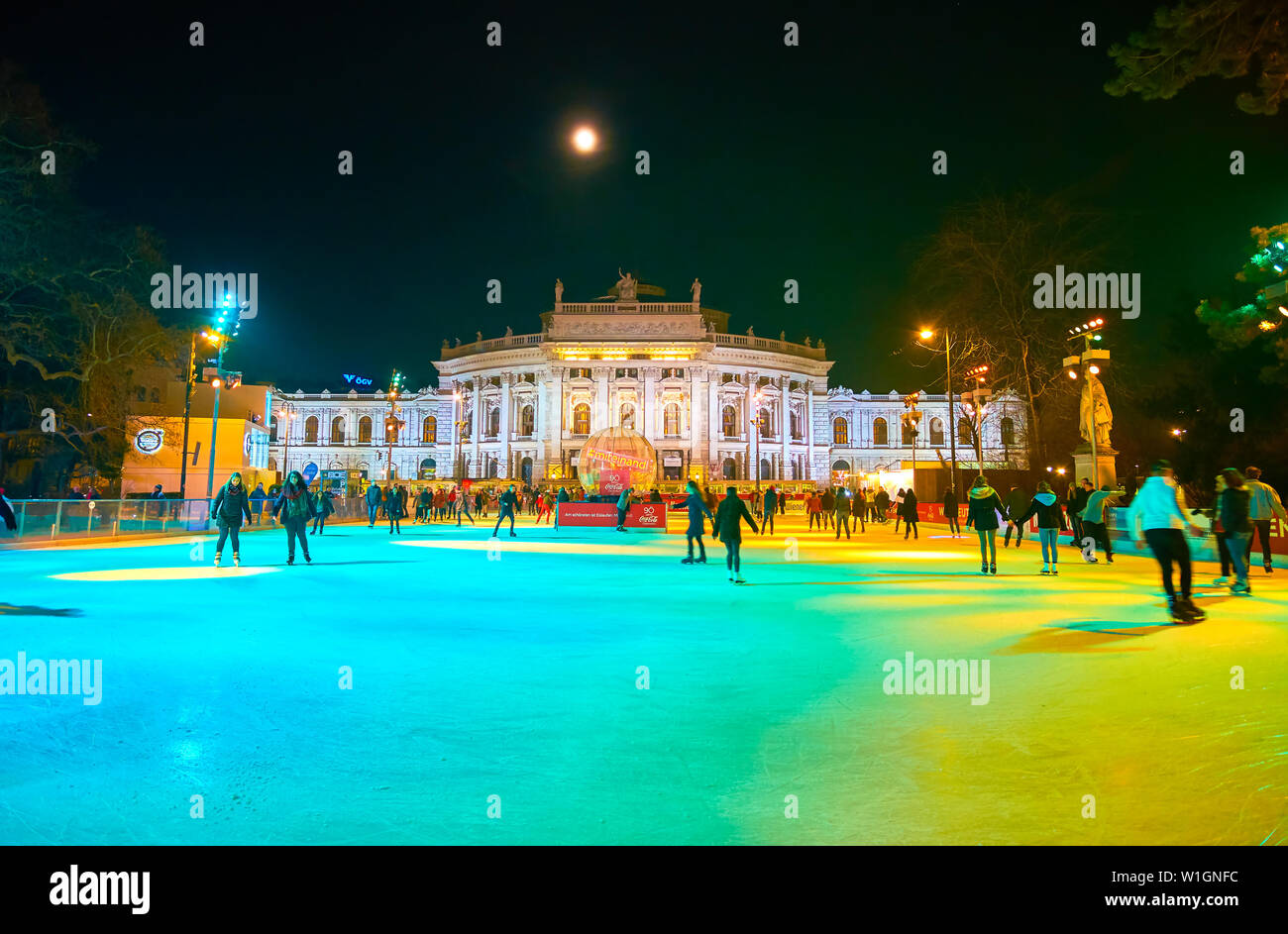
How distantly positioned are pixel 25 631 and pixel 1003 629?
8250 millimetres

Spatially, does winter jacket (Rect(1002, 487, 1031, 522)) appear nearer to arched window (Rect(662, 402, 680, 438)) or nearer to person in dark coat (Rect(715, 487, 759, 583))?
person in dark coat (Rect(715, 487, 759, 583))

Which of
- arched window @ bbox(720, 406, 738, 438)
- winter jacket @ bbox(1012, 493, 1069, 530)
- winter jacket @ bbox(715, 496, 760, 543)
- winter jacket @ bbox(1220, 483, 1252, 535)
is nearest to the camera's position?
winter jacket @ bbox(1220, 483, 1252, 535)

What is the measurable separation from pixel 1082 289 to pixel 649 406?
45701mm

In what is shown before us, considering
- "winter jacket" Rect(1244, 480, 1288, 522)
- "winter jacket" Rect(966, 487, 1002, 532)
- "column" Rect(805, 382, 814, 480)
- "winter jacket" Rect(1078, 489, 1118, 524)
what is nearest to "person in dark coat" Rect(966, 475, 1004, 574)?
"winter jacket" Rect(966, 487, 1002, 532)

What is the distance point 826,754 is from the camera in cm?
337

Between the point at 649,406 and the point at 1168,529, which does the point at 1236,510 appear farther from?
the point at 649,406

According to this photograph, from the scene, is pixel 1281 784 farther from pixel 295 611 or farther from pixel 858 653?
pixel 295 611

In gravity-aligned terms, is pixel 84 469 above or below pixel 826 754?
above

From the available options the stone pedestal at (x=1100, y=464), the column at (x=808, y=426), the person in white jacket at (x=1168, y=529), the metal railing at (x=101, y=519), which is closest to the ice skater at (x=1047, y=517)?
the person in white jacket at (x=1168, y=529)

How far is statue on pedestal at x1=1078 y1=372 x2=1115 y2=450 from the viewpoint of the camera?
880 inches

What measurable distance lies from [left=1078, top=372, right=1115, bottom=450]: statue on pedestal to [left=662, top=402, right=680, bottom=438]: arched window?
157ft

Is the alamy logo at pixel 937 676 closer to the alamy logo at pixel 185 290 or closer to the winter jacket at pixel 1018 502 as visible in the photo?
the winter jacket at pixel 1018 502
